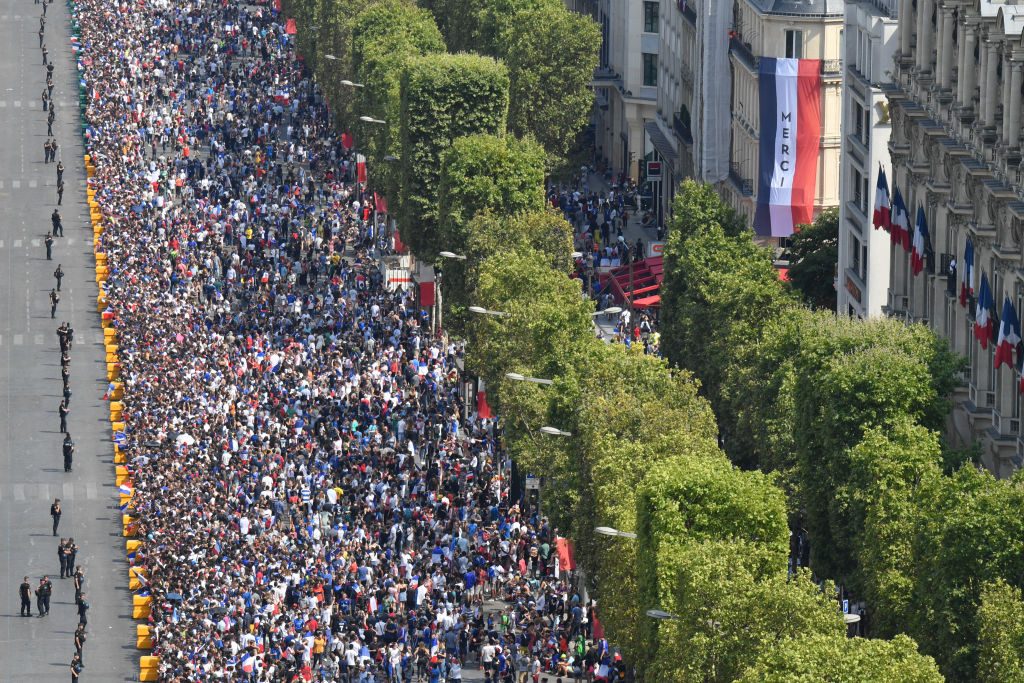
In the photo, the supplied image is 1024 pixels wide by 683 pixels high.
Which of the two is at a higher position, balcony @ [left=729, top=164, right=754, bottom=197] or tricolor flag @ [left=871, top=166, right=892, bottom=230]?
tricolor flag @ [left=871, top=166, right=892, bottom=230]

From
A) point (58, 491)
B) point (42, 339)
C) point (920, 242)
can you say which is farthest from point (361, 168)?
point (920, 242)

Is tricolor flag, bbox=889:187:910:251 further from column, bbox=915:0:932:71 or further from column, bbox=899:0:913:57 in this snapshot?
column, bbox=915:0:932:71

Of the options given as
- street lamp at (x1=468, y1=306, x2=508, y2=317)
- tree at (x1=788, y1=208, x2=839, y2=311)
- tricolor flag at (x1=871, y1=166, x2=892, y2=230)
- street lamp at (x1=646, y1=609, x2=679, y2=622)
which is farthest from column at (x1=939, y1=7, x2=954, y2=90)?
street lamp at (x1=646, y1=609, x2=679, y2=622)

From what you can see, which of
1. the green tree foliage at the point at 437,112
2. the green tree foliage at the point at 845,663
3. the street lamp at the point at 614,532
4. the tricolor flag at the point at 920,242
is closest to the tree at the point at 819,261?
the tricolor flag at the point at 920,242

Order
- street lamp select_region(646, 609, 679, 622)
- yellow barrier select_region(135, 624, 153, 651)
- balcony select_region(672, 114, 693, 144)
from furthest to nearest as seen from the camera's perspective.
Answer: balcony select_region(672, 114, 693, 144) → yellow barrier select_region(135, 624, 153, 651) → street lamp select_region(646, 609, 679, 622)

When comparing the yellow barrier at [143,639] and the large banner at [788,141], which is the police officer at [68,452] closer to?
the yellow barrier at [143,639]

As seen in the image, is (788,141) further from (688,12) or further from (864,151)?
(688,12)
